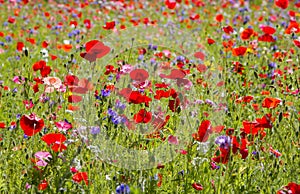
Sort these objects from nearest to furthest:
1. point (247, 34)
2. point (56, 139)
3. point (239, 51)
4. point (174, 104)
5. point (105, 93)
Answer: point (56, 139) < point (174, 104) < point (105, 93) < point (239, 51) < point (247, 34)

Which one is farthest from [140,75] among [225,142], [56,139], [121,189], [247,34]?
[247,34]

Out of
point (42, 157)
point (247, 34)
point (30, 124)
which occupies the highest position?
point (247, 34)

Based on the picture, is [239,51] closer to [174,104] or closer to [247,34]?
[247,34]

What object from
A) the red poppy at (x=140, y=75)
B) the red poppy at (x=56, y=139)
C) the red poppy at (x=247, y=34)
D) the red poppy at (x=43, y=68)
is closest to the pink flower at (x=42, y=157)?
the red poppy at (x=56, y=139)

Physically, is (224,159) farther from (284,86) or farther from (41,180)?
(284,86)

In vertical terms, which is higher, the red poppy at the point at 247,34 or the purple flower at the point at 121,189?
the red poppy at the point at 247,34

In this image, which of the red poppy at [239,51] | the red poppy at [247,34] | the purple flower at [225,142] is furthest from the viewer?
the red poppy at [247,34]

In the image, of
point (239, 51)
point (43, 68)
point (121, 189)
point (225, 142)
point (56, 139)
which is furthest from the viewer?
point (239, 51)

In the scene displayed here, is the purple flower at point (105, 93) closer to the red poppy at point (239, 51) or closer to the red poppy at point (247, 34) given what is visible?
the red poppy at point (239, 51)

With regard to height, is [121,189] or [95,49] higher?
[95,49]

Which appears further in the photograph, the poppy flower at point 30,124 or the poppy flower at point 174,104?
the poppy flower at point 174,104

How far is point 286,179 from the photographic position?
2.42m

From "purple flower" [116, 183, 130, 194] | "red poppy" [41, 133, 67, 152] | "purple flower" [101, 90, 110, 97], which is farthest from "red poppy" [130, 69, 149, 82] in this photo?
"purple flower" [116, 183, 130, 194]

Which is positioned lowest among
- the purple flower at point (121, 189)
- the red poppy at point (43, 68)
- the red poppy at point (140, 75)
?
the purple flower at point (121, 189)
